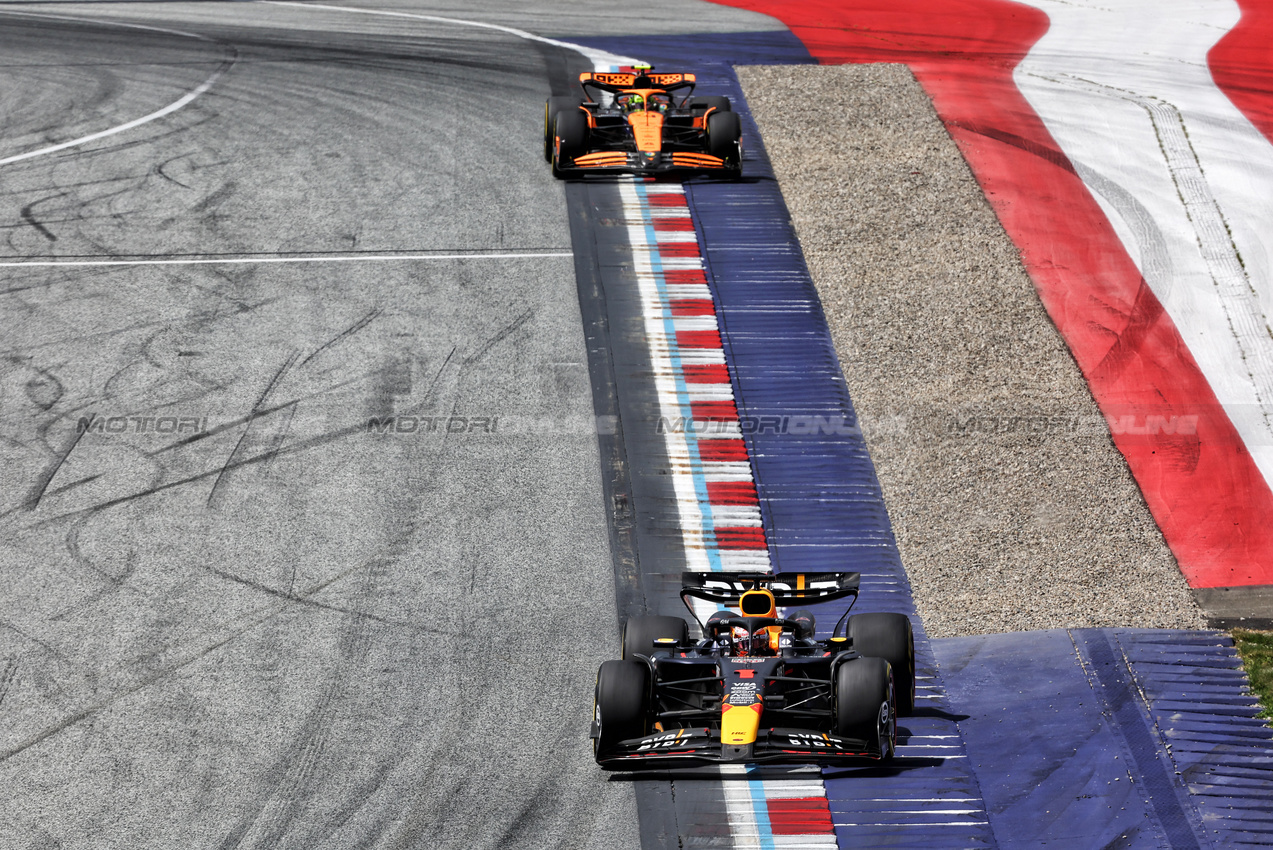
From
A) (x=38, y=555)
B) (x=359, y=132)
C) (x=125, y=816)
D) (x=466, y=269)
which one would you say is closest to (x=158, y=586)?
(x=38, y=555)

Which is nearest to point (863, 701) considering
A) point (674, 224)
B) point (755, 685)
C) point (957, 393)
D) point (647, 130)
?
point (755, 685)

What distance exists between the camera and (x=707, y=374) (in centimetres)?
1636

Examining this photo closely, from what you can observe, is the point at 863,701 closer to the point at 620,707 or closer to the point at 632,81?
the point at 620,707

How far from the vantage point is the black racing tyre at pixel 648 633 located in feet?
35.7

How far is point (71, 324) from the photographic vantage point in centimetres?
1725

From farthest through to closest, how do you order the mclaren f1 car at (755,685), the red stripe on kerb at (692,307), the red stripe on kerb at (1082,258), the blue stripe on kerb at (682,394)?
the red stripe on kerb at (692,307), the red stripe on kerb at (1082,258), the blue stripe on kerb at (682,394), the mclaren f1 car at (755,685)

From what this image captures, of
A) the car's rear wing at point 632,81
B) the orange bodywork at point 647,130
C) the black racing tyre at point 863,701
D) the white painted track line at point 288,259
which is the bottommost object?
the white painted track line at point 288,259

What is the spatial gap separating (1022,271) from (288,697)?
36.8 ft

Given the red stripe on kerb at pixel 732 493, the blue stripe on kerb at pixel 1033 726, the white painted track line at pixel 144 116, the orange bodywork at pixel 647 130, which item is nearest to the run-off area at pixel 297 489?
the white painted track line at pixel 144 116

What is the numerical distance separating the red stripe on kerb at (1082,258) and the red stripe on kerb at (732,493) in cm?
414

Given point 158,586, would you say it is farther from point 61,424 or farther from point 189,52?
point 189,52

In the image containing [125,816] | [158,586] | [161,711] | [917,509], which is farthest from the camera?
[917,509]

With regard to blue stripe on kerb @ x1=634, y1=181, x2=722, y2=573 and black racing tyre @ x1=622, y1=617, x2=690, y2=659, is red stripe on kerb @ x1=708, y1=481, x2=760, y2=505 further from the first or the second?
black racing tyre @ x1=622, y1=617, x2=690, y2=659

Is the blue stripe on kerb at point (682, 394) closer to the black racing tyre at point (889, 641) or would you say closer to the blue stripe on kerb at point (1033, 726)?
the blue stripe on kerb at point (1033, 726)
